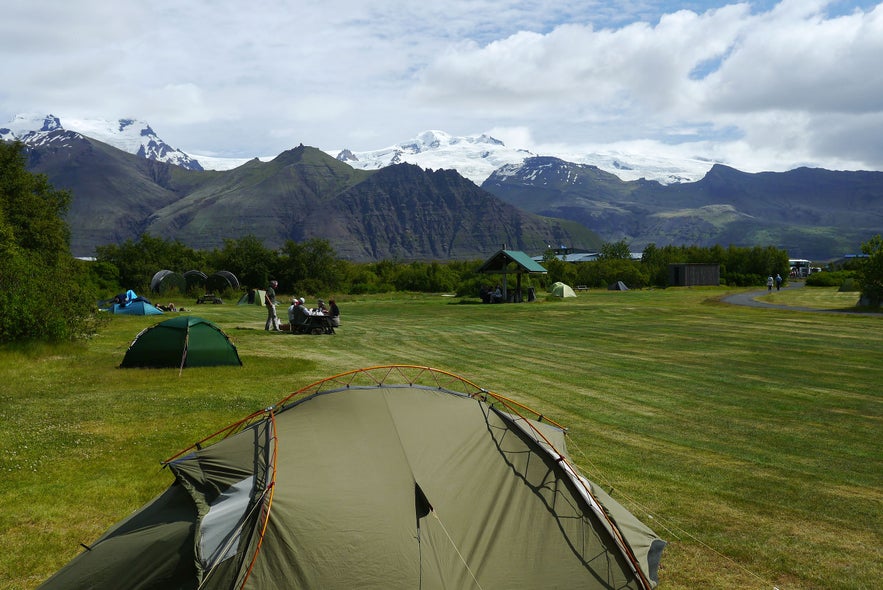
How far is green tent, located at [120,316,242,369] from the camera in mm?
17672

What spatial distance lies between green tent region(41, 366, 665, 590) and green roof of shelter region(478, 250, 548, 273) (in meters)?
41.6

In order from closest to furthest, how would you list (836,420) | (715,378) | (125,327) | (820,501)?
(820,501) < (836,420) < (715,378) < (125,327)

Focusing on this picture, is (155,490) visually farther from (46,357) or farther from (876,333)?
(876,333)

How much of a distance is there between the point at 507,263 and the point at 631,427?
37.8 metres

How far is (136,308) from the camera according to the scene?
39.8m

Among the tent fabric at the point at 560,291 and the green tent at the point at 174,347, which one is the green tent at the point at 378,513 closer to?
the green tent at the point at 174,347

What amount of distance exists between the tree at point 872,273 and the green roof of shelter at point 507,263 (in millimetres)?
19419

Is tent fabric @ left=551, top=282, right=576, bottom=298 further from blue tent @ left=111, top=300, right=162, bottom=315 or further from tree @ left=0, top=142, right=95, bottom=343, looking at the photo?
tree @ left=0, top=142, right=95, bottom=343

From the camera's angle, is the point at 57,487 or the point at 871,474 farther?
the point at 871,474

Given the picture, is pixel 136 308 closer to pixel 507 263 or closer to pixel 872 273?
pixel 507 263

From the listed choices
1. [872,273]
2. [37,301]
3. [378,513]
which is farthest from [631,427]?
[872,273]

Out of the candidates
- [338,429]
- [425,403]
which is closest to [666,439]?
[425,403]

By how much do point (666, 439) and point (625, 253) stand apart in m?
109

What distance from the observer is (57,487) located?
8898mm
